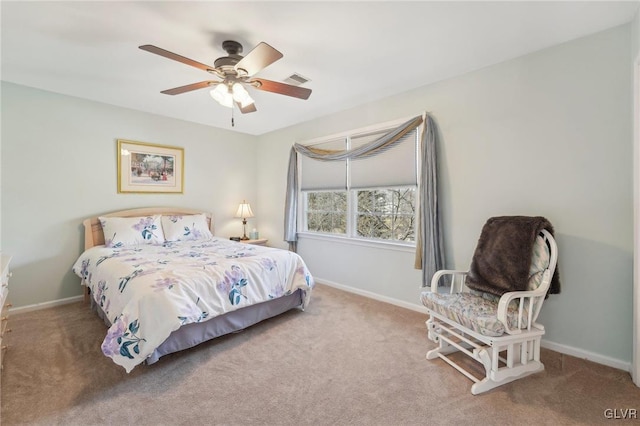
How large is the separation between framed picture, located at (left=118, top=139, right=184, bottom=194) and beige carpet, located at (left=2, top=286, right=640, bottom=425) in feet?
6.37

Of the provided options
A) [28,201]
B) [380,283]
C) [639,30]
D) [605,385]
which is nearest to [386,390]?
[605,385]

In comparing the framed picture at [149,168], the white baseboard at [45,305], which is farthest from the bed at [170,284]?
the framed picture at [149,168]

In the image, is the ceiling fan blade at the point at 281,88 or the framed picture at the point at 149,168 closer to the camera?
the ceiling fan blade at the point at 281,88

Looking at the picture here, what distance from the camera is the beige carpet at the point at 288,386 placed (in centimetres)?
161

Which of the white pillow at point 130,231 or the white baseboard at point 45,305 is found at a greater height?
the white pillow at point 130,231

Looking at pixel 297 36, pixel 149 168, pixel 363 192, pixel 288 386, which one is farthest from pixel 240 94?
pixel 149 168

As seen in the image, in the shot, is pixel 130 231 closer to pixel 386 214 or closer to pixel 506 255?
pixel 386 214

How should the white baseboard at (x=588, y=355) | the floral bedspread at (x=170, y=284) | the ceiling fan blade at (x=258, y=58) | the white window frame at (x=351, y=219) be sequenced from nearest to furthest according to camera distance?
1. the ceiling fan blade at (x=258, y=58)
2. the floral bedspread at (x=170, y=284)
3. the white baseboard at (x=588, y=355)
4. the white window frame at (x=351, y=219)

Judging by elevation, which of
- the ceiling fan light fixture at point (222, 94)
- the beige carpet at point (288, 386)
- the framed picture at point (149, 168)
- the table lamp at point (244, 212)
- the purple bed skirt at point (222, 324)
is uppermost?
the ceiling fan light fixture at point (222, 94)

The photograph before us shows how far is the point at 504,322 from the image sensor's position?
1779mm

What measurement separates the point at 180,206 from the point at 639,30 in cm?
488

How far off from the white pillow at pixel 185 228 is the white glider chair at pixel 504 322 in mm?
3084

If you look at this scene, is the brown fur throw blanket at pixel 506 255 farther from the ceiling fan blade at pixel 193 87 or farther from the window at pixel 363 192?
the ceiling fan blade at pixel 193 87

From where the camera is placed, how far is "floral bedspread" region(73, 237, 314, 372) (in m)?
1.89
